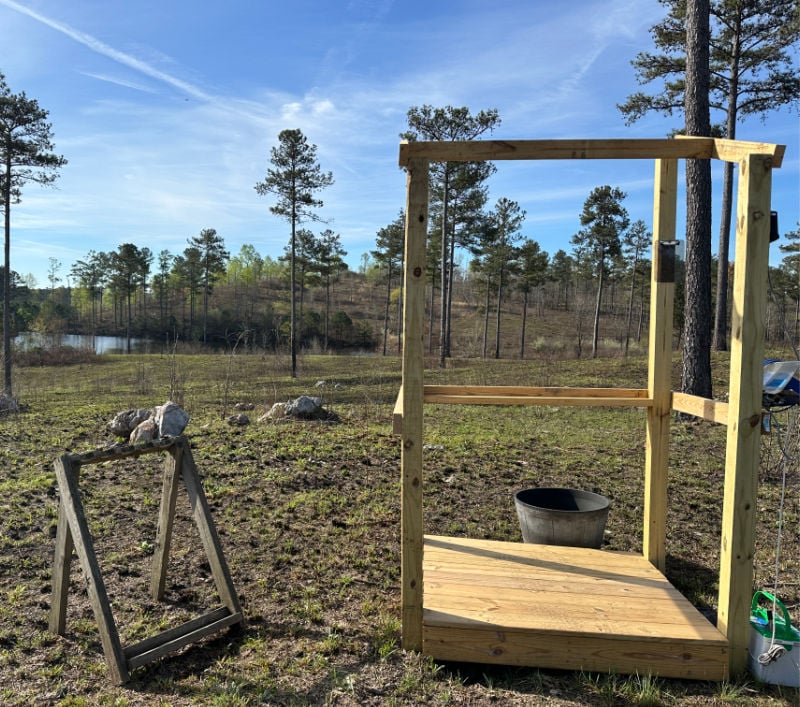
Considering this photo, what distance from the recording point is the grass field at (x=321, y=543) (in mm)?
2303

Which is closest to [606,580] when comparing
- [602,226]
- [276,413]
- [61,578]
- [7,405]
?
[61,578]

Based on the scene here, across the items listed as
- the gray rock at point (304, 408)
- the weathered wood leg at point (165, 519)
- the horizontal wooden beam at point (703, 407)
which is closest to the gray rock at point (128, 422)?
the gray rock at point (304, 408)

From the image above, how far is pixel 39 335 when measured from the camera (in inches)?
1337

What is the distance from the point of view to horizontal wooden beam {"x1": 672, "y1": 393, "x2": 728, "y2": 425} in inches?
97.7

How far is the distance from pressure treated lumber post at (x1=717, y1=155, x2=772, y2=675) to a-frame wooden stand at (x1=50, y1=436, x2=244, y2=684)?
228 centimetres

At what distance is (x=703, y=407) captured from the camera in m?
2.69

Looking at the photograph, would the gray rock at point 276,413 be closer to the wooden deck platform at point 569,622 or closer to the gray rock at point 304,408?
the gray rock at point 304,408

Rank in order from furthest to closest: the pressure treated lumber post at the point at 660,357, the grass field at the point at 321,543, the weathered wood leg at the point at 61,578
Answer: the pressure treated lumber post at the point at 660,357, the weathered wood leg at the point at 61,578, the grass field at the point at 321,543

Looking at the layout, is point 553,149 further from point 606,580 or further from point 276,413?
point 276,413

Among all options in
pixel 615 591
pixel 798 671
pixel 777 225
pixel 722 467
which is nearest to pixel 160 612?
pixel 615 591

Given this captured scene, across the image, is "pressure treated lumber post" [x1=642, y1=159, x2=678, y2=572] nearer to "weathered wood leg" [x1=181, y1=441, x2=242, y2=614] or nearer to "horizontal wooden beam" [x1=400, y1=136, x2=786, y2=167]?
"horizontal wooden beam" [x1=400, y1=136, x2=786, y2=167]

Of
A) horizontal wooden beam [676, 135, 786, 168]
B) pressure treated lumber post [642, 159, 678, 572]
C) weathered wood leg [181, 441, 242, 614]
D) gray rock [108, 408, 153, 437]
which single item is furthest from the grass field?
horizontal wooden beam [676, 135, 786, 168]

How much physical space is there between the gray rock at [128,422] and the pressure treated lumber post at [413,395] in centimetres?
643

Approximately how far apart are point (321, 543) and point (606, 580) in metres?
1.85
